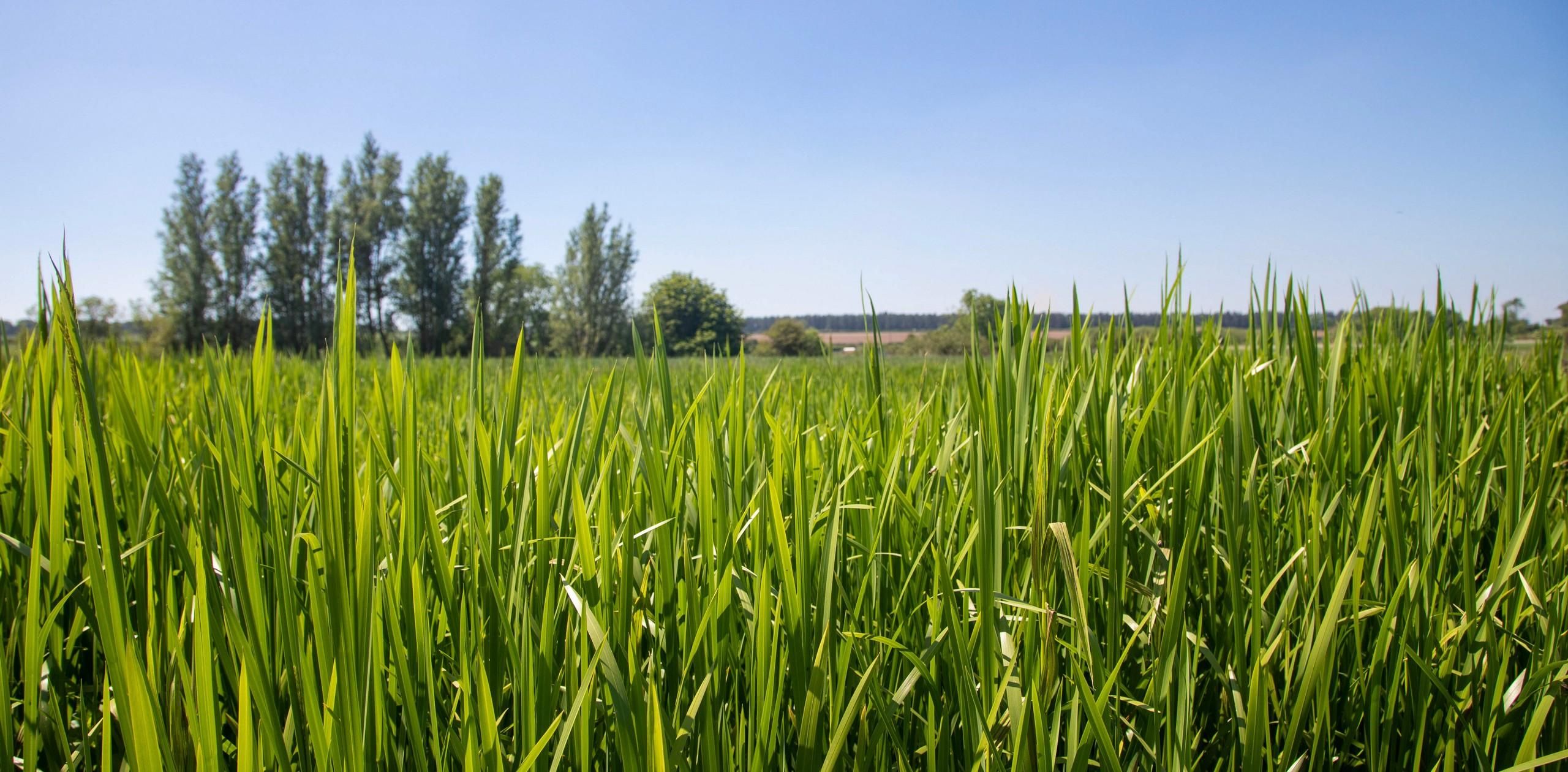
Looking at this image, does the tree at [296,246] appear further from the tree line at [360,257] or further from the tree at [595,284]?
the tree at [595,284]

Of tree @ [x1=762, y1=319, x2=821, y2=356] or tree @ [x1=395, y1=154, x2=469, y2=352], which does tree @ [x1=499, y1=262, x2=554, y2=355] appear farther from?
tree @ [x1=762, y1=319, x2=821, y2=356]

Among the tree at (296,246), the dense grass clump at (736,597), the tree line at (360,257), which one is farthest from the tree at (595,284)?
the dense grass clump at (736,597)

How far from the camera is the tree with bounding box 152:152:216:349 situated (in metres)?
42.0

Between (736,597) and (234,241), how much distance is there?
53605 mm

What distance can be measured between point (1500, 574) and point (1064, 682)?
0.56 metres

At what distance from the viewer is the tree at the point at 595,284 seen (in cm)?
5191

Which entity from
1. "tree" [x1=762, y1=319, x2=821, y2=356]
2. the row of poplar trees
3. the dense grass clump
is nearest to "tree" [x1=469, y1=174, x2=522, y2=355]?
the row of poplar trees

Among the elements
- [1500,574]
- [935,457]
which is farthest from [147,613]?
[1500,574]

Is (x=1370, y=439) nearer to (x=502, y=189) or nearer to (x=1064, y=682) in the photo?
(x=1064, y=682)

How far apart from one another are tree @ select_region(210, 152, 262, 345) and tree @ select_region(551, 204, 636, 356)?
18.7 m

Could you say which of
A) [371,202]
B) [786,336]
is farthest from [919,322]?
[371,202]

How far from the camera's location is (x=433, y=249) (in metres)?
45.9

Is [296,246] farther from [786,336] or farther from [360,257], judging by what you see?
[786,336]

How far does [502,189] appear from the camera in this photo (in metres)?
47.8
